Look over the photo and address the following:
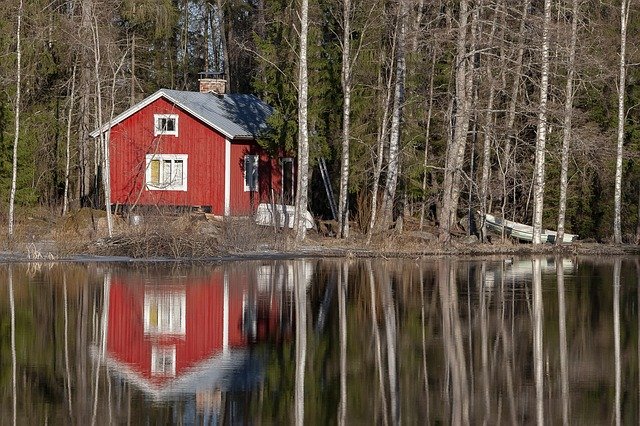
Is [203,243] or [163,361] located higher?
[203,243]

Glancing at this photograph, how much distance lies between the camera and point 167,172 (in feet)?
172

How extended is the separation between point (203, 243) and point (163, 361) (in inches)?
787

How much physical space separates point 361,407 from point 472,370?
9.51 ft

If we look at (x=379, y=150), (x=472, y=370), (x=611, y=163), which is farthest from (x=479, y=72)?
(x=472, y=370)

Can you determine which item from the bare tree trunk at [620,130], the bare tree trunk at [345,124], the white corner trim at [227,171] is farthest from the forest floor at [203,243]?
the white corner trim at [227,171]

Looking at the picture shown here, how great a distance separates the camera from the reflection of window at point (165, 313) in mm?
20305

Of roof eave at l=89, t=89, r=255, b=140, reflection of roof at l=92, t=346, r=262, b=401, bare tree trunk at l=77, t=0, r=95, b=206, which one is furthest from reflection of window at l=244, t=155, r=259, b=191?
reflection of roof at l=92, t=346, r=262, b=401

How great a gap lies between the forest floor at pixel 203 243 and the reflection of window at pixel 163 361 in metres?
18.0

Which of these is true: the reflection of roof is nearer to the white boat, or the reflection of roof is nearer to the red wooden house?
the white boat

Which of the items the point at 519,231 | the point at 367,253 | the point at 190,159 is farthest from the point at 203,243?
the point at 519,231

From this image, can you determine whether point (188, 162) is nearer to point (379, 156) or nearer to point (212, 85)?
point (212, 85)

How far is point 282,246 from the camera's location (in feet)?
132

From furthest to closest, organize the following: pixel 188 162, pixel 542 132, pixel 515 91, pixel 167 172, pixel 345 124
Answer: pixel 167 172 < pixel 188 162 < pixel 515 91 < pixel 345 124 < pixel 542 132

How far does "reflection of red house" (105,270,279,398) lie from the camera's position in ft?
50.9
